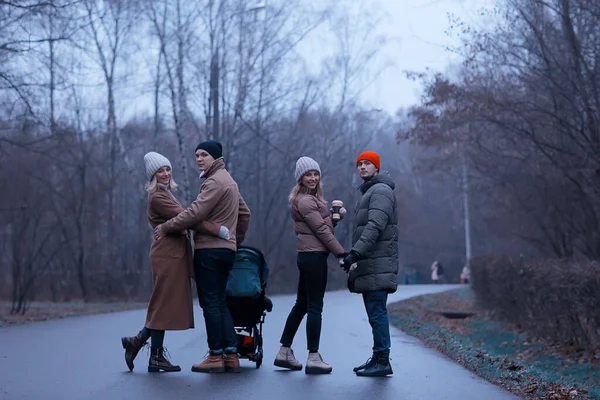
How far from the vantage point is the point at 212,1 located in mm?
34562

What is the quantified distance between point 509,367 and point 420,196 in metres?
77.0

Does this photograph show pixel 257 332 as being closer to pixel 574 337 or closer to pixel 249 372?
pixel 249 372

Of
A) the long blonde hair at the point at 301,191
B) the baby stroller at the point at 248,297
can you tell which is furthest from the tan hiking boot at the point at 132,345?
the long blonde hair at the point at 301,191

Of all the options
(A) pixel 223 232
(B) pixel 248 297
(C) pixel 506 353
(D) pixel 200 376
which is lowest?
(C) pixel 506 353

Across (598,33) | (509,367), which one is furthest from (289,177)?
(509,367)

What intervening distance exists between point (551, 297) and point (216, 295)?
8.96 m

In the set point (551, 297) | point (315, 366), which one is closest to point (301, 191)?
point (315, 366)

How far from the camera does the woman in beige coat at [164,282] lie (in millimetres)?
9180

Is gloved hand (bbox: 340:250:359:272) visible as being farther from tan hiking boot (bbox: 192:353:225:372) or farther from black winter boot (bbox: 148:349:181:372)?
black winter boot (bbox: 148:349:181:372)

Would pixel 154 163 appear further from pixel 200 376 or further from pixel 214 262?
pixel 200 376

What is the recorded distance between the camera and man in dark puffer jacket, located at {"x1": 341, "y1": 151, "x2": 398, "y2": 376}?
29.7ft

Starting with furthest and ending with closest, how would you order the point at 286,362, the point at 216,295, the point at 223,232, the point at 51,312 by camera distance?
1. the point at 51,312
2. the point at 286,362
3. the point at 216,295
4. the point at 223,232

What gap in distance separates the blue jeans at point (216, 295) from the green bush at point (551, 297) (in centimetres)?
696

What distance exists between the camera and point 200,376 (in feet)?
29.3
